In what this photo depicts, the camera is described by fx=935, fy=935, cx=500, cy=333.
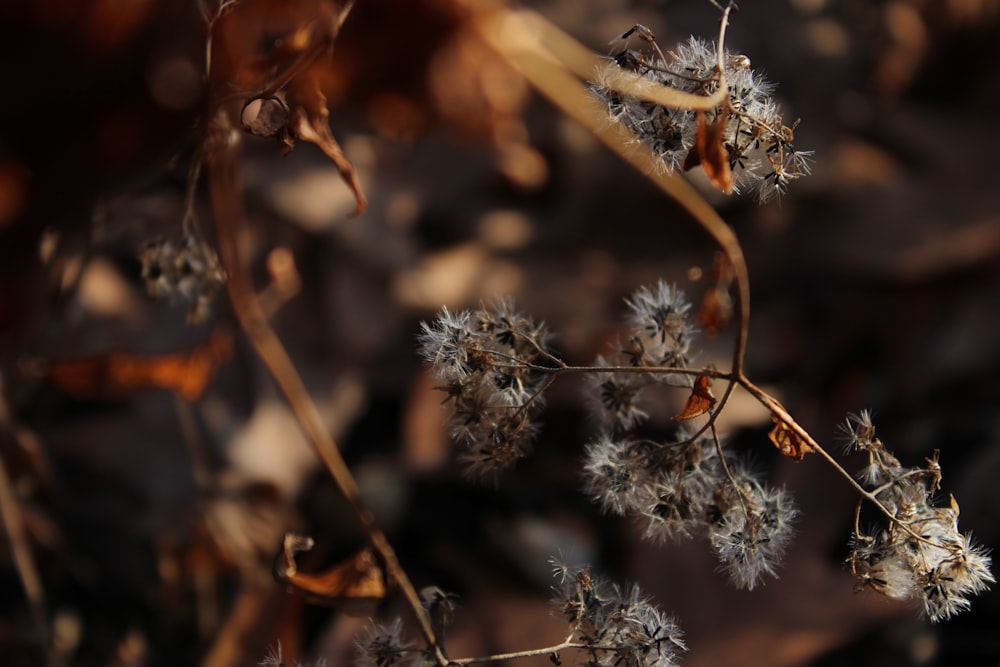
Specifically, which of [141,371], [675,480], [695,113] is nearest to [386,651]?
[675,480]

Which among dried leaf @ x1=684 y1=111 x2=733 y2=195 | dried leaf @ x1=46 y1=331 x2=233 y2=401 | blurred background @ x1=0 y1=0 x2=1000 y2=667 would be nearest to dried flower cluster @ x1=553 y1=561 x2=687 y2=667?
blurred background @ x1=0 y1=0 x2=1000 y2=667

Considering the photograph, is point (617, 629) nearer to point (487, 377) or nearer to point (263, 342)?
point (487, 377)

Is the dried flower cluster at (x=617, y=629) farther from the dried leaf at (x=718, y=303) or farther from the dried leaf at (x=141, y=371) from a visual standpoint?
the dried leaf at (x=141, y=371)

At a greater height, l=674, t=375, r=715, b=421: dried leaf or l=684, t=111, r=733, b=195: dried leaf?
l=684, t=111, r=733, b=195: dried leaf

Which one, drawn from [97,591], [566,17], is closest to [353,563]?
[97,591]

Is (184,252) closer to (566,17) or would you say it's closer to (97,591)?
(97,591)

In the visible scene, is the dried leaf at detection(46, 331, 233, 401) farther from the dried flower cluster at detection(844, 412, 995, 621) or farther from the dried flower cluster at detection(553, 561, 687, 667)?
the dried flower cluster at detection(844, 412, 995, 621)

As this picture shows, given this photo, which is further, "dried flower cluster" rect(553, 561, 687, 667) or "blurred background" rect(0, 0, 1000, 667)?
"blurred background" rect(0, 0, 1000, 667)
